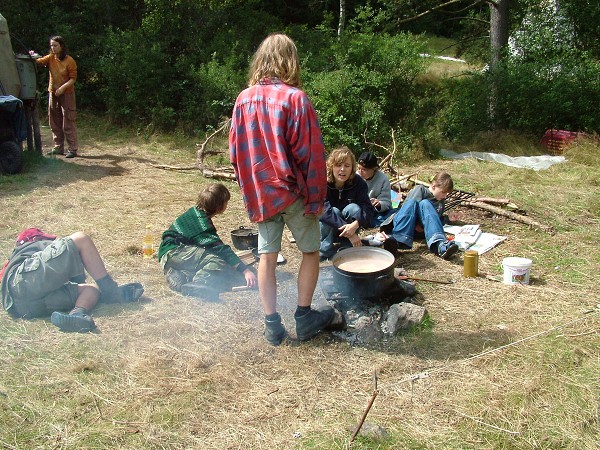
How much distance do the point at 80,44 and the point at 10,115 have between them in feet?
18.9

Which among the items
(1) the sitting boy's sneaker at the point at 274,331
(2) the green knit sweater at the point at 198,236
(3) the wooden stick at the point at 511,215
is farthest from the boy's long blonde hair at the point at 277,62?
(3) the wooden stick at the point at 511,215

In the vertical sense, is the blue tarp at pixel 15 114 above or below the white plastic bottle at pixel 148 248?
above

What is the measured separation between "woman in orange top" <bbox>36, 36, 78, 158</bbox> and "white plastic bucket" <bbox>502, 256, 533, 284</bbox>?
7390 millimetres

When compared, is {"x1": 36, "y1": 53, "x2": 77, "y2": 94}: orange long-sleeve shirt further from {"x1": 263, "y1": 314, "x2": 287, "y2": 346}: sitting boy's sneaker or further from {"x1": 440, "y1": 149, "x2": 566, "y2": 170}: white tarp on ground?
{"x1": 263, "y1": 314, "x2": 287, "y2": 346}: sitting boy's sneaker

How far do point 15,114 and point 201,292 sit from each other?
208 inches

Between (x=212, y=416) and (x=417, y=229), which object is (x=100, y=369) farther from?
(x=417, y=229)

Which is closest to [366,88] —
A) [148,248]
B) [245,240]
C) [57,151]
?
[57,151]

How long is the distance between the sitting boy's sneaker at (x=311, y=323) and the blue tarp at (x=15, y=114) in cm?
615

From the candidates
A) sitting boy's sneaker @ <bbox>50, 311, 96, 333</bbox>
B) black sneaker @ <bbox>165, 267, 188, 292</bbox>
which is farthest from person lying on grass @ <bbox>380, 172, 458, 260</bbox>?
sitting boy's sneaker @ <bbox>50, 311, 96, 333</bbox>

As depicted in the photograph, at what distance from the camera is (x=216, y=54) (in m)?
12.9

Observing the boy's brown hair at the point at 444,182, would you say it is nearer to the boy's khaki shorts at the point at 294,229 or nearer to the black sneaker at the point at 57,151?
the boy's khaki shorts at the point at 294,229

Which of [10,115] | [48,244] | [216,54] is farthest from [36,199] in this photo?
[216,54]

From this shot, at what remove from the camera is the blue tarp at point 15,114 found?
8.05 m

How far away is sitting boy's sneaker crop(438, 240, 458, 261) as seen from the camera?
17.3 ft
